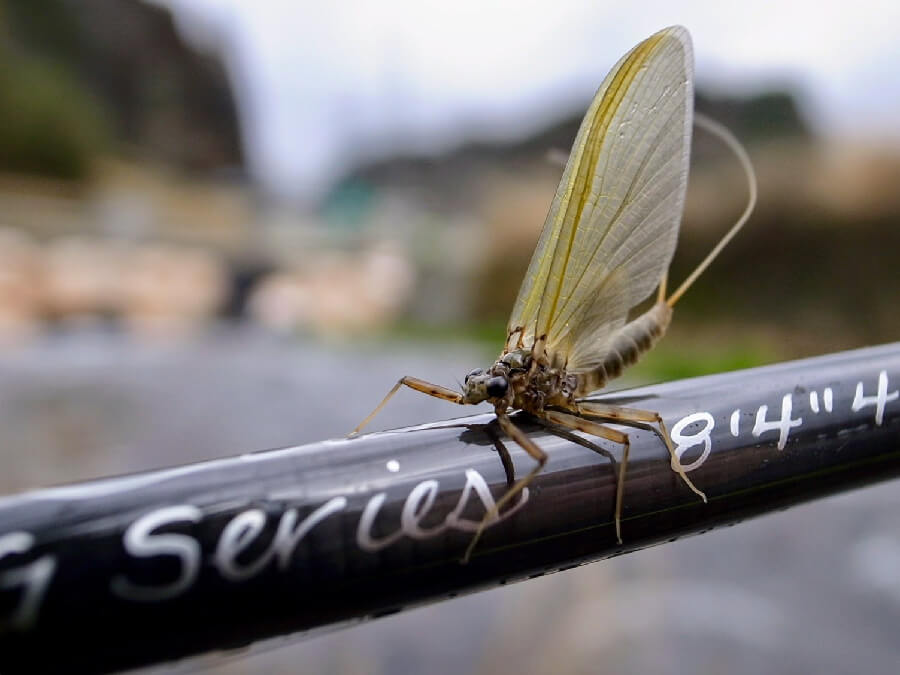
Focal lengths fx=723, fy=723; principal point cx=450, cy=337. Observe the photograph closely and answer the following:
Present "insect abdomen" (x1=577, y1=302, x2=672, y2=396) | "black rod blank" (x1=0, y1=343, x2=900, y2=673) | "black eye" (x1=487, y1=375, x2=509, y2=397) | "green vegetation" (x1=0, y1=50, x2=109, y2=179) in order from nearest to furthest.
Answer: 1. "black rod blank" (x1=0, y1=343, x2=900, y2=673)
2. "black eye" (x1=487, y1=375, x2=509, y2=397)
3. "insect abdomen" (x1=577, y1=302, x2=672, y2=396)
4. "green vegetation" (x1=0, y1=50, x2=109, y2=179)

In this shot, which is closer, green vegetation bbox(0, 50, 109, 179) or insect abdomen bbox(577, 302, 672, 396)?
insect abdomen bbox(577, 302, 672, 396)

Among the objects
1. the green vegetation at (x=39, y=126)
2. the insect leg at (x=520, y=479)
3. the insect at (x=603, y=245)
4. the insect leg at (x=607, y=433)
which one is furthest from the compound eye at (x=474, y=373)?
the green vegetation at (x=39, y=126)

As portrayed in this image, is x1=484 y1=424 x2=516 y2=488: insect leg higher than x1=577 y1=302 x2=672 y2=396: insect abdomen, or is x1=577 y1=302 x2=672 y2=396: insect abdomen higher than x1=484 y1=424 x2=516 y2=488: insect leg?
x1=484 y1=424 x2=516 y2=488: insect leg

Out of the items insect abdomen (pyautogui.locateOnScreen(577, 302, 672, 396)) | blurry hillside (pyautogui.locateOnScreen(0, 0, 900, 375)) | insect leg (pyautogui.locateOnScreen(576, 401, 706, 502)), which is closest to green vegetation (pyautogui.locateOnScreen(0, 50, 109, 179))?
blurry hillside (pyautogui.locateOnScreen(0, 0, 900, 375))

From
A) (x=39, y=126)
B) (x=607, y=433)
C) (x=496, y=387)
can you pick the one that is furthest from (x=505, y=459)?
(x=39, y=126)

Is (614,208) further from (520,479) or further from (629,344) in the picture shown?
(520,479)

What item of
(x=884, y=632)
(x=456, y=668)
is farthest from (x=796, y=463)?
(x=884, y=632)

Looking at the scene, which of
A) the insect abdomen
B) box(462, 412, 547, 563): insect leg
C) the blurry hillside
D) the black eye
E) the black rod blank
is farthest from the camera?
the blurry hillside

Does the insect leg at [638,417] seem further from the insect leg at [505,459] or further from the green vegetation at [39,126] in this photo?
the green vegetation at [39,126]

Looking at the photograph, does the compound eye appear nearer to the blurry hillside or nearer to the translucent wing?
the translucent wing
